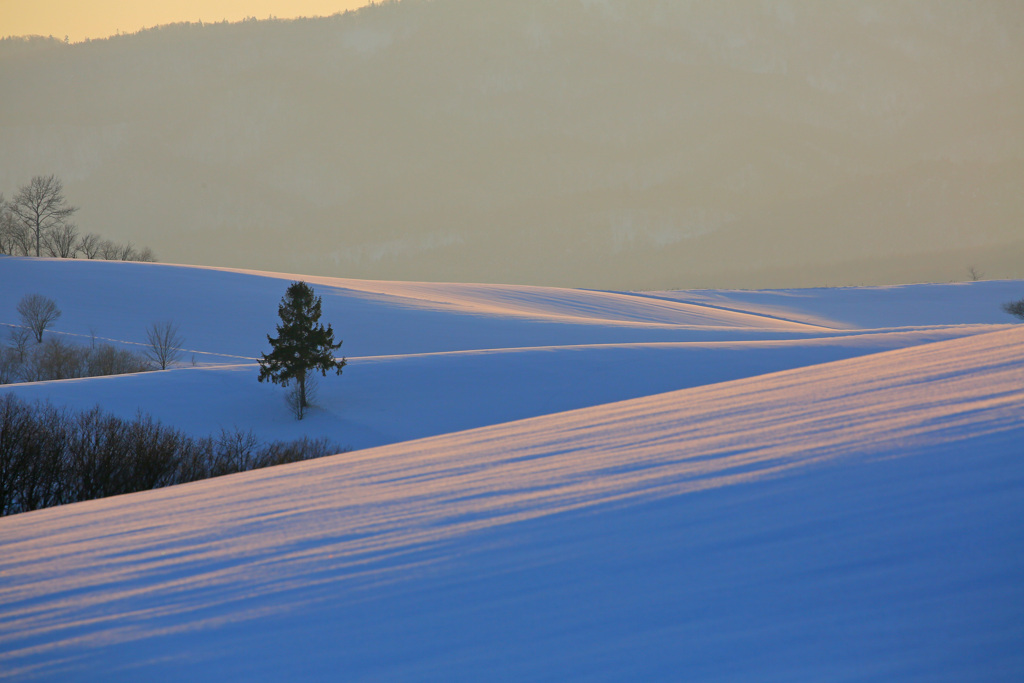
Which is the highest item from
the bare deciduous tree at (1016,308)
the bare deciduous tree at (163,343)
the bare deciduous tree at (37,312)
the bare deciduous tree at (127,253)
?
the bare deciduous tree at (127,253)

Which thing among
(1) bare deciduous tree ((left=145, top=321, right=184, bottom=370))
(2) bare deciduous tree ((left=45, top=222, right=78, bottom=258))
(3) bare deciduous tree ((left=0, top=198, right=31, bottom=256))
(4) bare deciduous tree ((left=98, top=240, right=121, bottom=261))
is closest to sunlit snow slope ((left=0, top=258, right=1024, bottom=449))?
(1) bare deciduous tree ((left=145, top=321, right=184, bottom=370))

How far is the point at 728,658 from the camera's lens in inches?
108

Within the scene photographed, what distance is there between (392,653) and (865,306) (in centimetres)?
7924

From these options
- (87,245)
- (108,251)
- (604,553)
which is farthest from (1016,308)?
(108,251)

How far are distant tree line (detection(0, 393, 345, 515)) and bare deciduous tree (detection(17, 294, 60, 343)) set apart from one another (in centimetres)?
2213

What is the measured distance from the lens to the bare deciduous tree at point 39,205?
79625 mm

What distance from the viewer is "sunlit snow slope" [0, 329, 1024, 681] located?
2783 mm

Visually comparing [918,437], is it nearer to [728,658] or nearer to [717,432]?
[717,432]

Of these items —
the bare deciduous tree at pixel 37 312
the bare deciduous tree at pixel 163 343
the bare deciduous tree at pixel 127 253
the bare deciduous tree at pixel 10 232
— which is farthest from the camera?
the bare deciduous tree at pixel 127 253

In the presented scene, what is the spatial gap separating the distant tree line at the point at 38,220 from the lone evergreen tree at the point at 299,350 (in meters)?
57.9

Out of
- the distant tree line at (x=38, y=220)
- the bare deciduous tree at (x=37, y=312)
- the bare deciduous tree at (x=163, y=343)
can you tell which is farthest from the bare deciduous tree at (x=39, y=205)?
the bare deciduous tree at (x=163, y=343)

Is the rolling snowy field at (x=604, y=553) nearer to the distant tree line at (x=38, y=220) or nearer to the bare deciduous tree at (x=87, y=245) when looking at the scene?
the distant tree line at (x=38, y=220)

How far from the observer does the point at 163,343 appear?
4044 centimetres

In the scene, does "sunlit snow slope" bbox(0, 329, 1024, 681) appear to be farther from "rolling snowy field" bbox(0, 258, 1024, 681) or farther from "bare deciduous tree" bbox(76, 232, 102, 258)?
"bare deciduous tree" bbox(76, 232, 102, 258)
